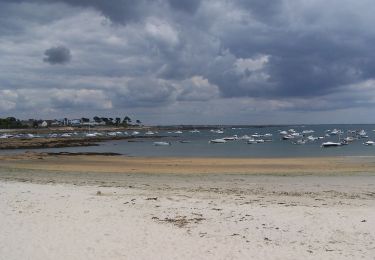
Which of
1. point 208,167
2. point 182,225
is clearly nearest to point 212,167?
point 208,167

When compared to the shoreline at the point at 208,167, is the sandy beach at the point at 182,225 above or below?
above

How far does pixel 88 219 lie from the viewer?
493 inches

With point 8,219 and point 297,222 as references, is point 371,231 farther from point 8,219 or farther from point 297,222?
point 8,219

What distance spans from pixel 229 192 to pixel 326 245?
8622 mm

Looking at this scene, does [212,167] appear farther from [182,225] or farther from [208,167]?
[182,225]

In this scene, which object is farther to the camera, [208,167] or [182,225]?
[208,167]

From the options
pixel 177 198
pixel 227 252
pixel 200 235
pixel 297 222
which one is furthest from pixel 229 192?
pixel 227 252

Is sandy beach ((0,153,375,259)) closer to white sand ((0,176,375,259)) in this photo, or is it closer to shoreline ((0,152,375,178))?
white sand ((0,176,375,259))

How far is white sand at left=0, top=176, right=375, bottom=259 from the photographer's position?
31.7 ft

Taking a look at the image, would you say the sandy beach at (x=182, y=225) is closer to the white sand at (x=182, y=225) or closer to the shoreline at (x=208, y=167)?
the white sand at (x=182, y=225)

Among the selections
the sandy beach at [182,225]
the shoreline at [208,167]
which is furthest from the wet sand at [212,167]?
the sandy beach at [182,225]

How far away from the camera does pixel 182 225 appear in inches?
470

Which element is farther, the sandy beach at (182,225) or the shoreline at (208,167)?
the shoreline at (208,167)

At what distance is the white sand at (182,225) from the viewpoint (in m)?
9.67
